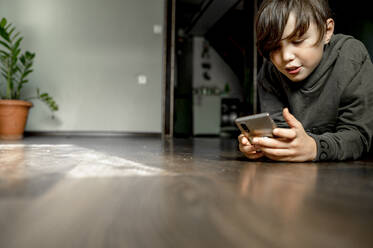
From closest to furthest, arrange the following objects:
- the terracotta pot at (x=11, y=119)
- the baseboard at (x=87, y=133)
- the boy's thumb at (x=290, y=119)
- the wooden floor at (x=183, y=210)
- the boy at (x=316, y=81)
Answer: the wooden floor at (x=183, y=210)
the boy's thumb at (x=290, y=119)
the boy at (x=316, y=81)
the terracotta pot at (x=11, y=119)
the baseboard at (x=87, y=133)

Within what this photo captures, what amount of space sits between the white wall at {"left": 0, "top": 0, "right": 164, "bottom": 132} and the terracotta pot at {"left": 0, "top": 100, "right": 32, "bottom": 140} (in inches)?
22.2

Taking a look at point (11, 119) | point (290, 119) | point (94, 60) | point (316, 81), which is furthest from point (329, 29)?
point (94, 60)

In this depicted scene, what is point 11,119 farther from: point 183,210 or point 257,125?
point 183,210

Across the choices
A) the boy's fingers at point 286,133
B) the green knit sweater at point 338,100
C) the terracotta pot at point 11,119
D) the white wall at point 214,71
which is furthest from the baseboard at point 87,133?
the white wall at point 214,71

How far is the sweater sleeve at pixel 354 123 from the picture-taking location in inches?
30.6

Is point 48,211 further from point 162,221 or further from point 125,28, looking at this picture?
point 125,28

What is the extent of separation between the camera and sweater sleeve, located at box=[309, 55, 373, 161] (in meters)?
0.78

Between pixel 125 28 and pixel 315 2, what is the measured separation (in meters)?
2.86

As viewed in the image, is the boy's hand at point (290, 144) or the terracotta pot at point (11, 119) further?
the terracotta pot at point (11, 119)

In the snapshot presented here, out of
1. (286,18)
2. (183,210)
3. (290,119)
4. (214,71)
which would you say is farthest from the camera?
(214,71)

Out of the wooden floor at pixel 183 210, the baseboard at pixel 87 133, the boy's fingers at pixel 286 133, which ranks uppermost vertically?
the boy's fingers at pixel 286 133

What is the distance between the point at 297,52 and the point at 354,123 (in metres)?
0.29

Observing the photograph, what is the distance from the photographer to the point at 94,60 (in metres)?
3.20

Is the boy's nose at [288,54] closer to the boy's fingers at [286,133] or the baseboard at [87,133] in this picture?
the boy's fingers at [286,133]
